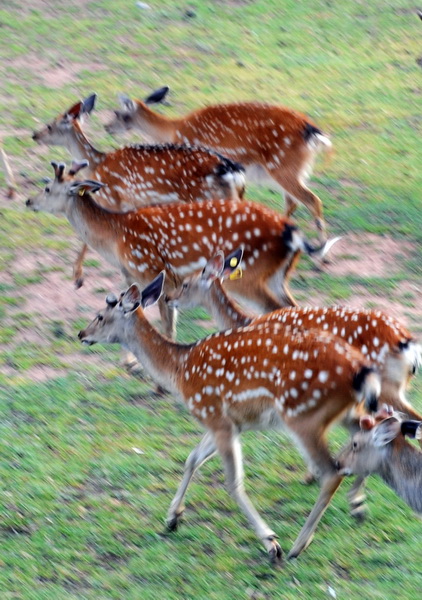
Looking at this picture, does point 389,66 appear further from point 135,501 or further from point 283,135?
point 135,501

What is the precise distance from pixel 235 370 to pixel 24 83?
719cm

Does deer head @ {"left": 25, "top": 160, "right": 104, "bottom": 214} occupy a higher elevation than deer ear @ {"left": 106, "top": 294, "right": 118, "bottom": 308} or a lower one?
lower

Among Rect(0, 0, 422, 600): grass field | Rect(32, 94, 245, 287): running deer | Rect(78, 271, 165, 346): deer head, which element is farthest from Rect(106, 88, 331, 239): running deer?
Rect(78, 271, 165, 346): deer head

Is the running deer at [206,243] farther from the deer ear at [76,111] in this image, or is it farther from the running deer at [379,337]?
the deer ear at [76,111]

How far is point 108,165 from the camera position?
8.00 metres

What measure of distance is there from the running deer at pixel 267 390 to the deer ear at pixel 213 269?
76cm

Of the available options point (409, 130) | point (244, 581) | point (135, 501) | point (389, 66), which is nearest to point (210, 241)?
point (135, 501)

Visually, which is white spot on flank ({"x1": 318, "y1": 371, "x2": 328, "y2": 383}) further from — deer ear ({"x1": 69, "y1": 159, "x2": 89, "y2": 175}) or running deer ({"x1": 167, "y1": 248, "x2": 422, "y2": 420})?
deer ear ({"x1": 69, "y1": 159, "x2": 89, "y2": 175})

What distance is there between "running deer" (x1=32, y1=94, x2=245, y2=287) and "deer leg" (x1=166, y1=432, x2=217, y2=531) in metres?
2.58

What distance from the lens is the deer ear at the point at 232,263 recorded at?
6.40 metres

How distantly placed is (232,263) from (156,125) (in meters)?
3.12

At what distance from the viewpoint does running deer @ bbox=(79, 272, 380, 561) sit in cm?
497

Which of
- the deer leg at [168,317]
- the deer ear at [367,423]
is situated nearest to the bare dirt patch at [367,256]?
the deer leg at [168,317]

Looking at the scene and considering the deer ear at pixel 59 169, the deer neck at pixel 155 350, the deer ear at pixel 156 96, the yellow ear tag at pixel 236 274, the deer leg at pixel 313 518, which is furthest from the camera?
the deer ear at pixel 156 96
